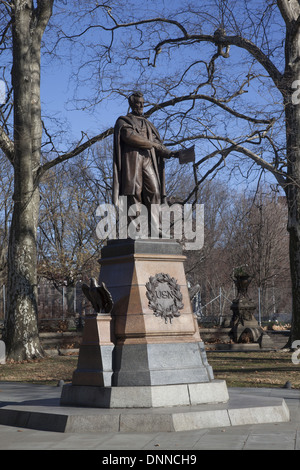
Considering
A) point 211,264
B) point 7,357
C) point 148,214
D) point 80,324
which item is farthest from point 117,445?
point 211,264

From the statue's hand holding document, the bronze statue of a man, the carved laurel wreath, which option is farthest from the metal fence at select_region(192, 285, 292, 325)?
the carved laurel wreath

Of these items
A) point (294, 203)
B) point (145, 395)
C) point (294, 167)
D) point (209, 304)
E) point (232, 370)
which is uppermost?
point (294, 167)

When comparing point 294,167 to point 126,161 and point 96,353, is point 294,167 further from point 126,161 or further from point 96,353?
point 96,353

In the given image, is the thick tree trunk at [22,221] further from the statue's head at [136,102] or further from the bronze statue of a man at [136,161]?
the bronze statue of a man at [136,161]

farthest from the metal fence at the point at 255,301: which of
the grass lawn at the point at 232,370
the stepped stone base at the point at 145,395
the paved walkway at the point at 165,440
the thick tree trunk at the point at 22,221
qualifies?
the paved walkway at the point at 165,440

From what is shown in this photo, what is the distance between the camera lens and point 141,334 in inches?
376

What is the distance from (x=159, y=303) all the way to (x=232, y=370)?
6.89 m

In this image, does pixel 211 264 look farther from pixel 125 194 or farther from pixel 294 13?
pixel 125 194

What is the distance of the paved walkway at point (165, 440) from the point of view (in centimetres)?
714

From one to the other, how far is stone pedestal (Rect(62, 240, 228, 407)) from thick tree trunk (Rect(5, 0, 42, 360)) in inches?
378

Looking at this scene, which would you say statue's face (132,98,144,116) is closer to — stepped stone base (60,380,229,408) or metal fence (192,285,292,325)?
stepped stone base (60,380,229,408)

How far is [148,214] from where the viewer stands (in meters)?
10.6

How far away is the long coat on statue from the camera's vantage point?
34.6 feet

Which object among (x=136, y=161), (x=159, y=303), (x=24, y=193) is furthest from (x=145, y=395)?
(x=24, y=193)
